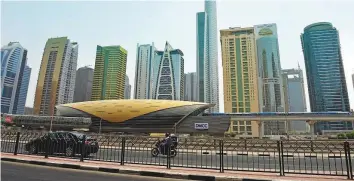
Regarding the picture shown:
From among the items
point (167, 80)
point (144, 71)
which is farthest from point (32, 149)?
point (144, 71)

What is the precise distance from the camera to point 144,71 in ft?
578

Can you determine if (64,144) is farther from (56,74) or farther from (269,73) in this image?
(269,73)

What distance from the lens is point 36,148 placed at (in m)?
13.5

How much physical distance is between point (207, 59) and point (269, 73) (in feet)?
157

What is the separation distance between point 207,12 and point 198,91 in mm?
67110

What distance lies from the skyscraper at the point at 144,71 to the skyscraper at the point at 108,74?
83.1ft

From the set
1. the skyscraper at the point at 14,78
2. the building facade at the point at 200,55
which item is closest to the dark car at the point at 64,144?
the skyscraper at the point at 14,78

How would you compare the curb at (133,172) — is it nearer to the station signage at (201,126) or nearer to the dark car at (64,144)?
the dark car at (64,144)

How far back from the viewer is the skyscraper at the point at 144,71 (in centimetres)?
17100

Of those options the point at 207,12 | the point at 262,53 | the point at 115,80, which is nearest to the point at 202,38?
the point at 207,12

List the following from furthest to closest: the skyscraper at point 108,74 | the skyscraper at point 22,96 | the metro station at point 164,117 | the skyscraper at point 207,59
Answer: the skyscraper at point 207,59 → the skyscraper at point 108,74 → the skyscraper at point 22,96 → the metro station at point 164,117

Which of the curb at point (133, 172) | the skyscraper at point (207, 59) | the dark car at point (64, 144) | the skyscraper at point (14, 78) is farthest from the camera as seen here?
the skyscraper at point (207, 59)

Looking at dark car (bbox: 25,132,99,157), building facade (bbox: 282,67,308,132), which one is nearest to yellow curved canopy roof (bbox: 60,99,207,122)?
dark car (bbox: 25,132,99,157)

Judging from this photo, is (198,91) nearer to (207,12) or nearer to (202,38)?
(202,38)
